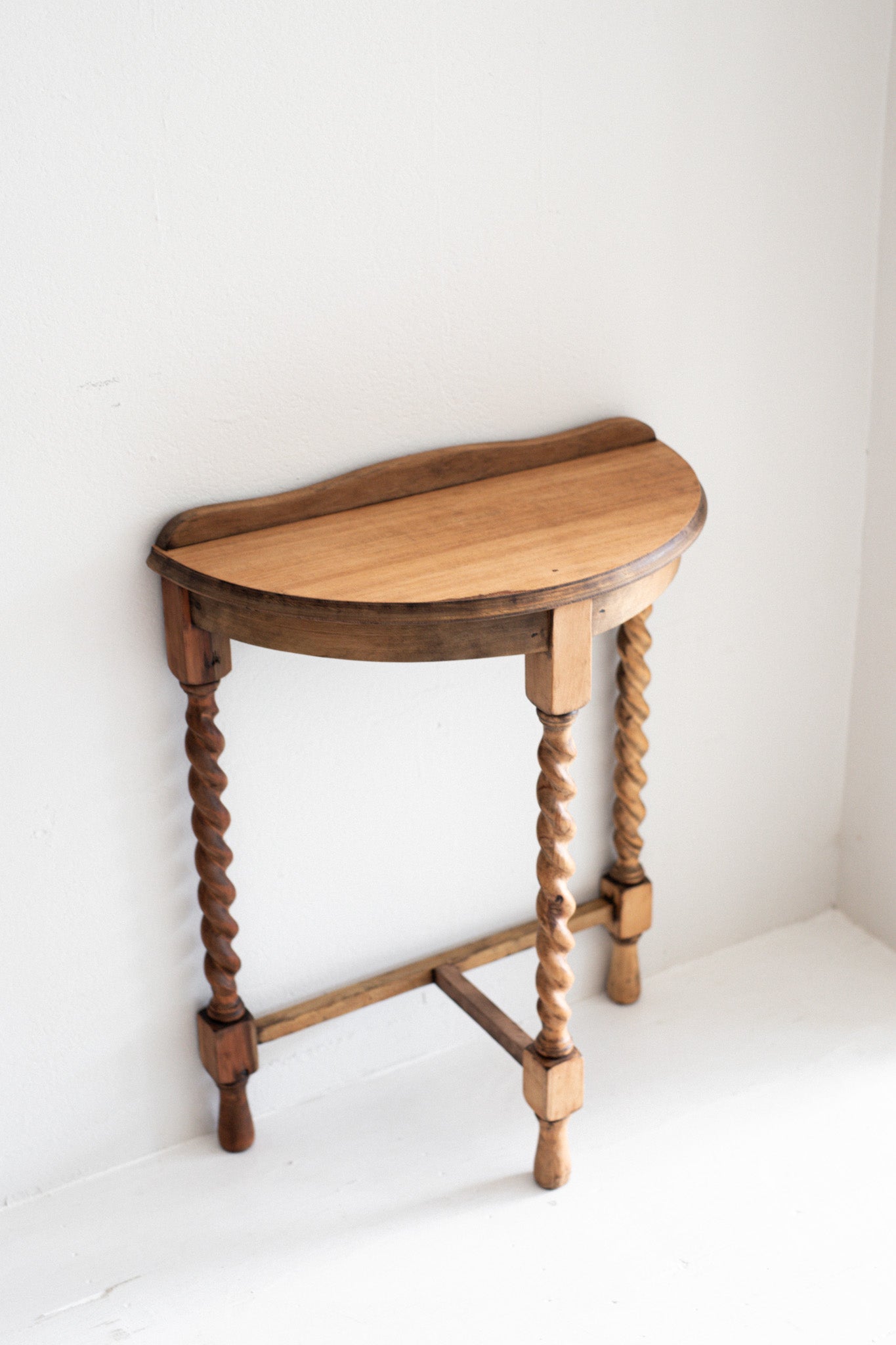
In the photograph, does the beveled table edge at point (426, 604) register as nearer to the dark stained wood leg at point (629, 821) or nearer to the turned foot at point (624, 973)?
the dark stained wood leg at point (629, 821)

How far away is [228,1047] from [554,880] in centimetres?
67

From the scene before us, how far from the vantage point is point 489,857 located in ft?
8.64

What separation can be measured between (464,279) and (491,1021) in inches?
49.1

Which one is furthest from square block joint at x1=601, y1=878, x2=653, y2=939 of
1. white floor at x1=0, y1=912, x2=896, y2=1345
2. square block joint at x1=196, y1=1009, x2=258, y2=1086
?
square block joint at x1=196, y1=1009, x2=258, y2=1086

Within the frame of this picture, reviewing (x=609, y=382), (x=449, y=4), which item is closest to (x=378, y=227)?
(x=449, y=4)

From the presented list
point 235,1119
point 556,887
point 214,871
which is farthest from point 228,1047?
point 556,887

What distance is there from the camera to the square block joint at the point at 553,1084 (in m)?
2.26

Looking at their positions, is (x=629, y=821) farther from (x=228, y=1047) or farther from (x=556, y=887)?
(x=228, y=1047)

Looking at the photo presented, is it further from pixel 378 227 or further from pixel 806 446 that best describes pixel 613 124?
pixel 806 446

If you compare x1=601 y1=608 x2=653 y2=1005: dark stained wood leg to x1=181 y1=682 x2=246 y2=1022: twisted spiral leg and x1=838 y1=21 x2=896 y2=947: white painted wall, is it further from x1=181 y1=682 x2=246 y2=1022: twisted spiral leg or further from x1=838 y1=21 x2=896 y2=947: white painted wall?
x1=181 y1=682 x2=246 y2=1022: twisted spiral leg

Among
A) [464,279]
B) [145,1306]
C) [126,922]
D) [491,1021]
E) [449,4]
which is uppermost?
[449,4]

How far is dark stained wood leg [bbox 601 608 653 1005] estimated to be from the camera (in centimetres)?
257

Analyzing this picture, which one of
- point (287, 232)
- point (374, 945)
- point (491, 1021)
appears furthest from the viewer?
point (374, 945)

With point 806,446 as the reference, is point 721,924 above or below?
below
